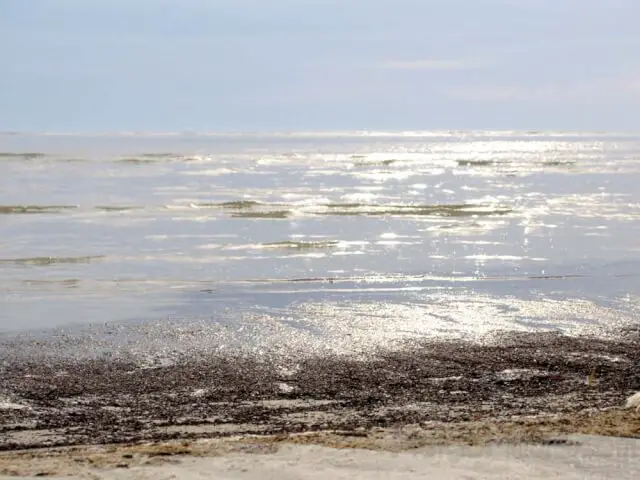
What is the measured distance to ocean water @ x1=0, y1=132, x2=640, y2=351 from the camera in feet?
43.9

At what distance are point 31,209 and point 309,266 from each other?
18484 millimetres

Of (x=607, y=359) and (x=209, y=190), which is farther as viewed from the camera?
(x=209, y=190)

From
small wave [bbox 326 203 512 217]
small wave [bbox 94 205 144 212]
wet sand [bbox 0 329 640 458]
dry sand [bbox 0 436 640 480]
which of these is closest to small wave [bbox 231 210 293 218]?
small wave [bbox 326 203 512 217]

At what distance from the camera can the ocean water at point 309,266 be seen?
13.4 metres

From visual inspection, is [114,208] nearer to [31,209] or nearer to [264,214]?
[31,209]

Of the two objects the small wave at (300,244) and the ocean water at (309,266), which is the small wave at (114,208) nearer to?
the ocean water at (309,266)

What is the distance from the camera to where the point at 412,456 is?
717cm

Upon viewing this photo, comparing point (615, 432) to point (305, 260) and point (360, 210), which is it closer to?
point (305, 260)

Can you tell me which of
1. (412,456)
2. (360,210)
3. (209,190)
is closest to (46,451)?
(412,456)

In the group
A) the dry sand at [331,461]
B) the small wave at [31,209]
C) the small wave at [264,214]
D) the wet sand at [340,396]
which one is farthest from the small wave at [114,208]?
the dry sand at [331,461]

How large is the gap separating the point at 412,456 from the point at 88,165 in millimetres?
69838

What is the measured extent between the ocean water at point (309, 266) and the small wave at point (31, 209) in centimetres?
18

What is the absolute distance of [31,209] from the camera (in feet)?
115

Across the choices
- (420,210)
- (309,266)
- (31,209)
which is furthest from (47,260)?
(420,210)
